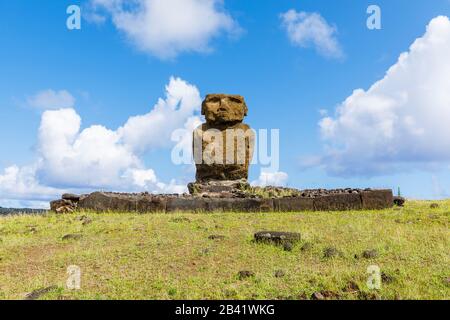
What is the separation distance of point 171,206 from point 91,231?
4.57m

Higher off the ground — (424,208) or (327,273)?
(424,208)

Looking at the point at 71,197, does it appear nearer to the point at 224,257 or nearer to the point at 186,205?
the point at 186,205

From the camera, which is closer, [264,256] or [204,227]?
[264,256]

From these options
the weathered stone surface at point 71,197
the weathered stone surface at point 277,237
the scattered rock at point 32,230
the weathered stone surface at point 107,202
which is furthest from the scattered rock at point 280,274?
the weathered stone surface at point 71,197

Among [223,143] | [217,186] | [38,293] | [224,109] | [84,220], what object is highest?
[224,109]

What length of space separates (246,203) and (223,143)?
24.4 ft

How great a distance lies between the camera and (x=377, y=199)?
647 inches

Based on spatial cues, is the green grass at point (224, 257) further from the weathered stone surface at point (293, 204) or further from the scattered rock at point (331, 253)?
the weathered stone surface at point (293, 204)

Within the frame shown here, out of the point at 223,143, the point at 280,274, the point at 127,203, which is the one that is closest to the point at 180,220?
the point at 127,203

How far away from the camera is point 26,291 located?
7.96 metres
